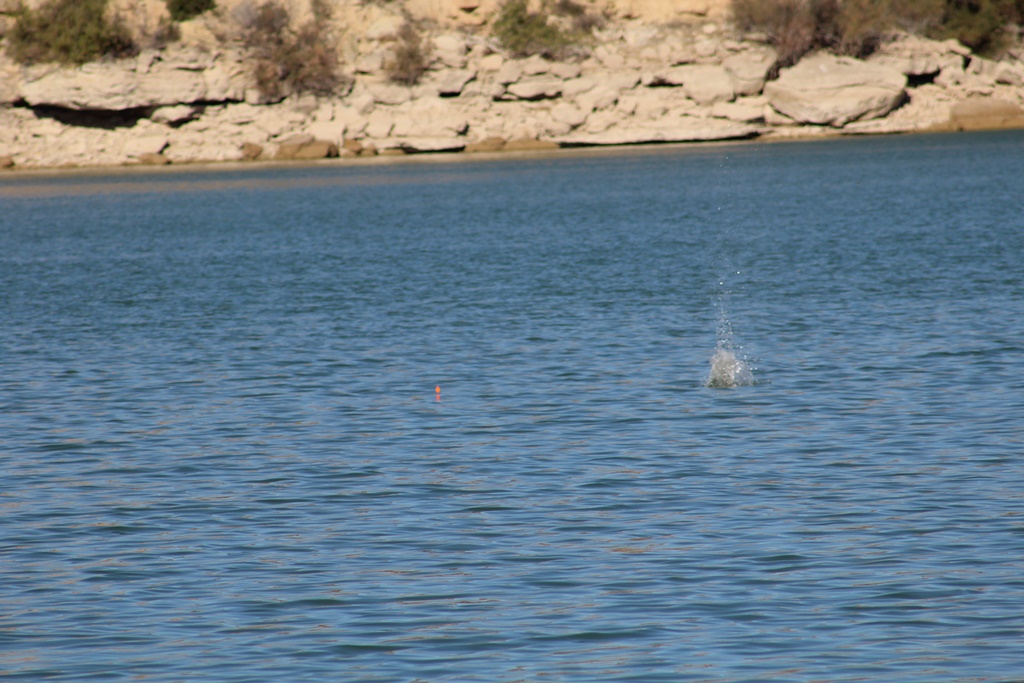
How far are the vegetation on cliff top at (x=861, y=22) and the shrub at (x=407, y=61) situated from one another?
2211 cm

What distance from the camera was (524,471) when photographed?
562 inches

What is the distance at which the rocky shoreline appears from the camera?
3696 inches

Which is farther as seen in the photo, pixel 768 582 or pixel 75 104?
pixel 75 104

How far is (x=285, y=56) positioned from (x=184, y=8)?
478 inches

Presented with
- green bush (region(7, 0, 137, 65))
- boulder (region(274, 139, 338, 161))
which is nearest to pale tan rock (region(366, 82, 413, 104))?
boulder (region(274, 139, 338, 161))

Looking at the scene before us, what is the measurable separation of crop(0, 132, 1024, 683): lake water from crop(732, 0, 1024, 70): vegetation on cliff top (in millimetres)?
64385

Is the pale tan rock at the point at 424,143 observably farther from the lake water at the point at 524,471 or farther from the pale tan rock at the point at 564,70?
the lake water at the point at 524,471

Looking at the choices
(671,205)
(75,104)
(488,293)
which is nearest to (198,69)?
(75,104)

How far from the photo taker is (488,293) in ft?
102

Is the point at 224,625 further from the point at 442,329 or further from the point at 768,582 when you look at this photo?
the point at 442,329

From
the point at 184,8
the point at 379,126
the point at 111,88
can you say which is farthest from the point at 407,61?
the point at 111,88

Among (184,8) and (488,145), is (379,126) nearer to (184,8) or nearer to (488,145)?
(488,145)

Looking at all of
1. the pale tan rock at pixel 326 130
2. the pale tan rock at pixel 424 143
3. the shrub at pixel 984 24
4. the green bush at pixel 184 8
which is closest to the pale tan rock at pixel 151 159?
the pale tan rock at pixel 326 130

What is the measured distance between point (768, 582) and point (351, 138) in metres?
89.4
